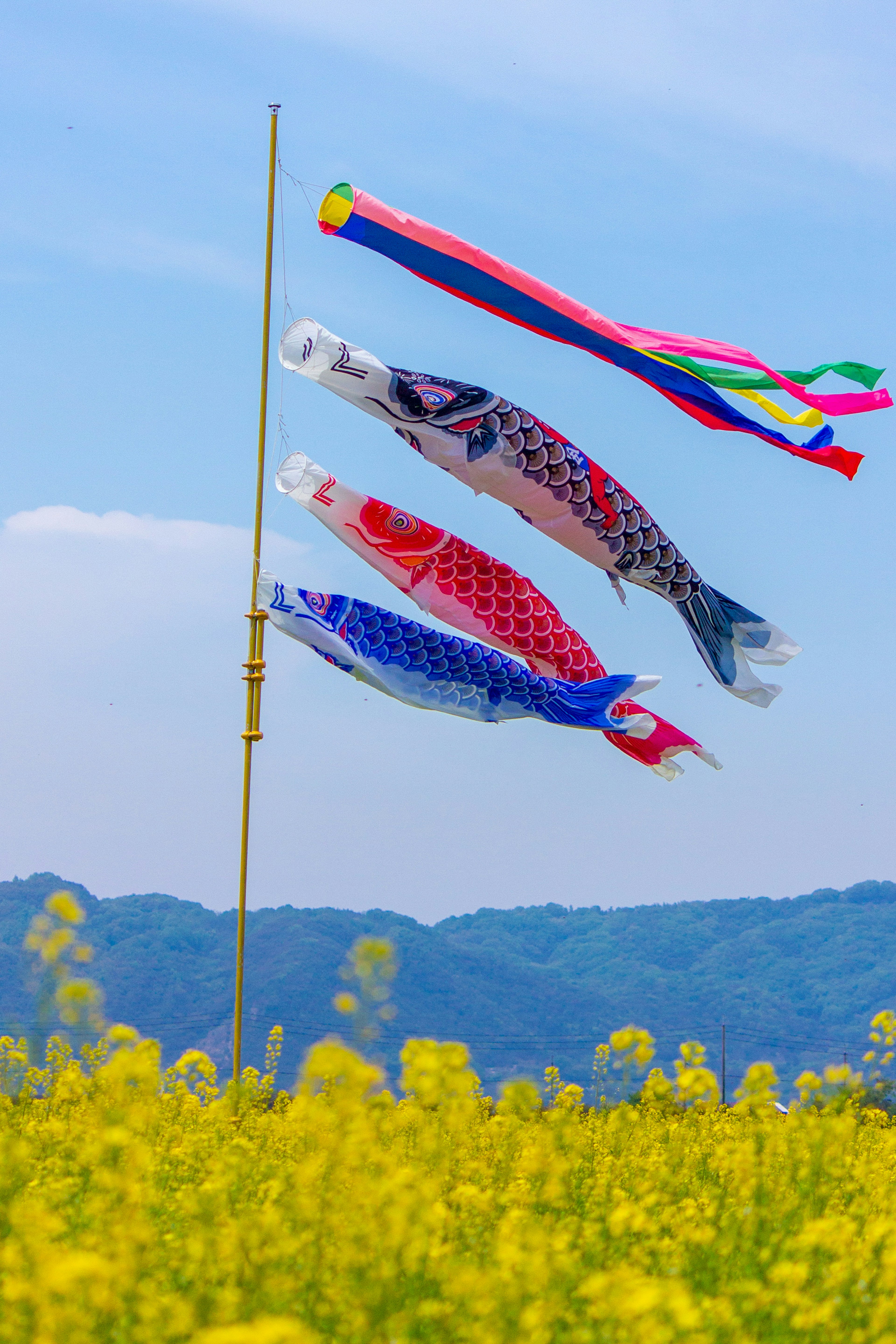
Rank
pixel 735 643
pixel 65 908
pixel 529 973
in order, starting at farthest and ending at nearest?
pixel 529 973, pixel 735 643, pixel 65 908

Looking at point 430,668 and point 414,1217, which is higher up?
point 430,668

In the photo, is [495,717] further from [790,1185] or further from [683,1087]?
[790,1185]

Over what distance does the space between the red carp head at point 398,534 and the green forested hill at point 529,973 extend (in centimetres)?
7021

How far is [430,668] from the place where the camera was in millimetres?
7625

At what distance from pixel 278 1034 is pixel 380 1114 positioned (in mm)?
3209

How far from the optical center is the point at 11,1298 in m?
2.99

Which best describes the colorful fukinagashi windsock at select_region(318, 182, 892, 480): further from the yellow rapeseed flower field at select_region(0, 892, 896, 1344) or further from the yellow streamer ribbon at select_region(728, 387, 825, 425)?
the yellow rapeseed flower field at select_region(0, 892, 896, 1344)

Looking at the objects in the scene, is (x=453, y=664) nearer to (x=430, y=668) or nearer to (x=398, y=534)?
(x=430, y=668)

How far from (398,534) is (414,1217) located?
488 centimetres

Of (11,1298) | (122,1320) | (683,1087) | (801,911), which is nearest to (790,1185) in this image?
(683,1087)

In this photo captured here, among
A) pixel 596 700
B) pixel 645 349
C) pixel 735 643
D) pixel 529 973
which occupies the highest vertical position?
pixel 645 349

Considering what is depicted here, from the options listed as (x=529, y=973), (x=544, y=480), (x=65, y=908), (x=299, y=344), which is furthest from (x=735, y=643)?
(x=529, y=973)

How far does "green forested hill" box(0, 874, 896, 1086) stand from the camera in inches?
3684

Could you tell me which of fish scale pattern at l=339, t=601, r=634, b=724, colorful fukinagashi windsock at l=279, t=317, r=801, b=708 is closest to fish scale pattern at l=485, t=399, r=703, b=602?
colorful fukinagashi windsock at l=279, t=317, r=801, b=708
